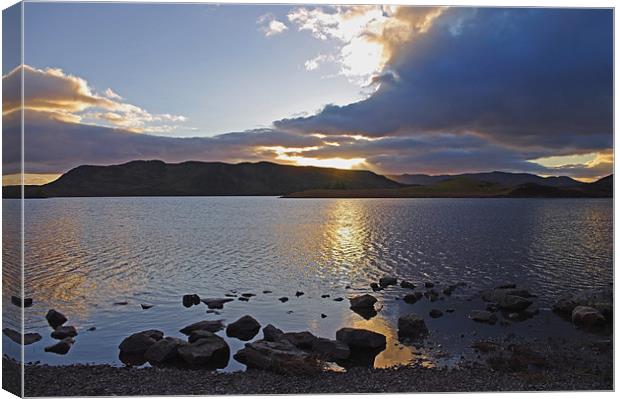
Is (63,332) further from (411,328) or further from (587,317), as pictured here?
(587,317)

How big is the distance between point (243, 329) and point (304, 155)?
18.1 ft

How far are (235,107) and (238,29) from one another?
2204 mm

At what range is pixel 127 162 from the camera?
57.1 ft

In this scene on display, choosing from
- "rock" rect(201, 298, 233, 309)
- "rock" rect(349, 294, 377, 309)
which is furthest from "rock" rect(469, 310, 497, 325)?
"rock" rect(201, 298, 233, 309)

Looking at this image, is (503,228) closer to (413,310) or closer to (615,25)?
(413,310)

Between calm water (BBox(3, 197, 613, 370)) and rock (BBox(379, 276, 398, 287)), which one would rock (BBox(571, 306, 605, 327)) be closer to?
calm water (BBox(3, 197, 613, 370))

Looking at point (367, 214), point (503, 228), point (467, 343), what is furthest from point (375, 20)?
point (367, 214)

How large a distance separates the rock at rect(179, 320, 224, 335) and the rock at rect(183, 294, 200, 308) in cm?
221

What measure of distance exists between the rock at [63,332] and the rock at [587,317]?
15.4 meters

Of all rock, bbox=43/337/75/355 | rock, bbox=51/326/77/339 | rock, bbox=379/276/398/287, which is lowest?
rock, bbox=43/337/75/355

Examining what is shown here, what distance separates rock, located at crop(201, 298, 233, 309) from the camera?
18.7 meters

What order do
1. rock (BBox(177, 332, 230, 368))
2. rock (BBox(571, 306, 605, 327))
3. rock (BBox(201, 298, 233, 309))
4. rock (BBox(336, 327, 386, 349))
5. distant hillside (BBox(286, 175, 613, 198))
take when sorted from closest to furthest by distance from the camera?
rock (BBox(177, 332, 230, 368)) → rock (BBox(336, 327, 386, 349)) → distant hillside (BBox(286, 175, 613, 198)) → rock (BBox(571, 306, 605, 327)) → rock (BBox(201, 298, 233, 309))

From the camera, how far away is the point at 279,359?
12.1 metres

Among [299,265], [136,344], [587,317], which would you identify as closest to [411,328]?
[587,317]
